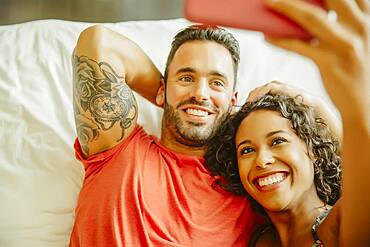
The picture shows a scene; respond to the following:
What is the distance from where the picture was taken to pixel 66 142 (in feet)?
4.43

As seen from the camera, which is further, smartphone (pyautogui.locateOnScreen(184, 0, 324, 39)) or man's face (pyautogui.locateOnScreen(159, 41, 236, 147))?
man's face (pyautogui.locateOnScreen(159, 41, 236, 147))

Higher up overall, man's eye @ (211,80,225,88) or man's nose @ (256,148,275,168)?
man's eye @ (211,80,225,88)

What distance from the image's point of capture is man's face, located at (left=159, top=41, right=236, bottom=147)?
4.00ft

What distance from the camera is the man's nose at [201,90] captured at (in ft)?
3.98

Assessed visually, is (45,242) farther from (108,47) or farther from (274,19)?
(274,19)

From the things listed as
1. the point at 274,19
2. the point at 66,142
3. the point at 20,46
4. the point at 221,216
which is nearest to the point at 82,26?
the point at 20,46

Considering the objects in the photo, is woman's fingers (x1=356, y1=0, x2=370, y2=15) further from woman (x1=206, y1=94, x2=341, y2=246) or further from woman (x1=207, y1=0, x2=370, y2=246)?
woman (x1=206, y1=94, x2=341, y2=246)

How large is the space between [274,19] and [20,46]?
1173mm

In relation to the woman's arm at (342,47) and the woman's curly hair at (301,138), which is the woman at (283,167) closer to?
the woman's curly hair at (301,138)

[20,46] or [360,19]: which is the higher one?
[360,19]

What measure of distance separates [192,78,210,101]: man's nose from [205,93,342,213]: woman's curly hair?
0.07m

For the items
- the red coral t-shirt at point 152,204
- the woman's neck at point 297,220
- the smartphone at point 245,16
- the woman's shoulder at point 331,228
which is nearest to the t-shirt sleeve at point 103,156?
the red coral t-shirt at point 152,204

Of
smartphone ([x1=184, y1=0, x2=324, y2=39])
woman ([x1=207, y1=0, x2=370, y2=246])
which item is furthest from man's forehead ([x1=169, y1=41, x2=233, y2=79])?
smartphone ([x1=184, y1=0, x2=324, y2=39])

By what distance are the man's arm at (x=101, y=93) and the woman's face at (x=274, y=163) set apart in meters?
0.25
